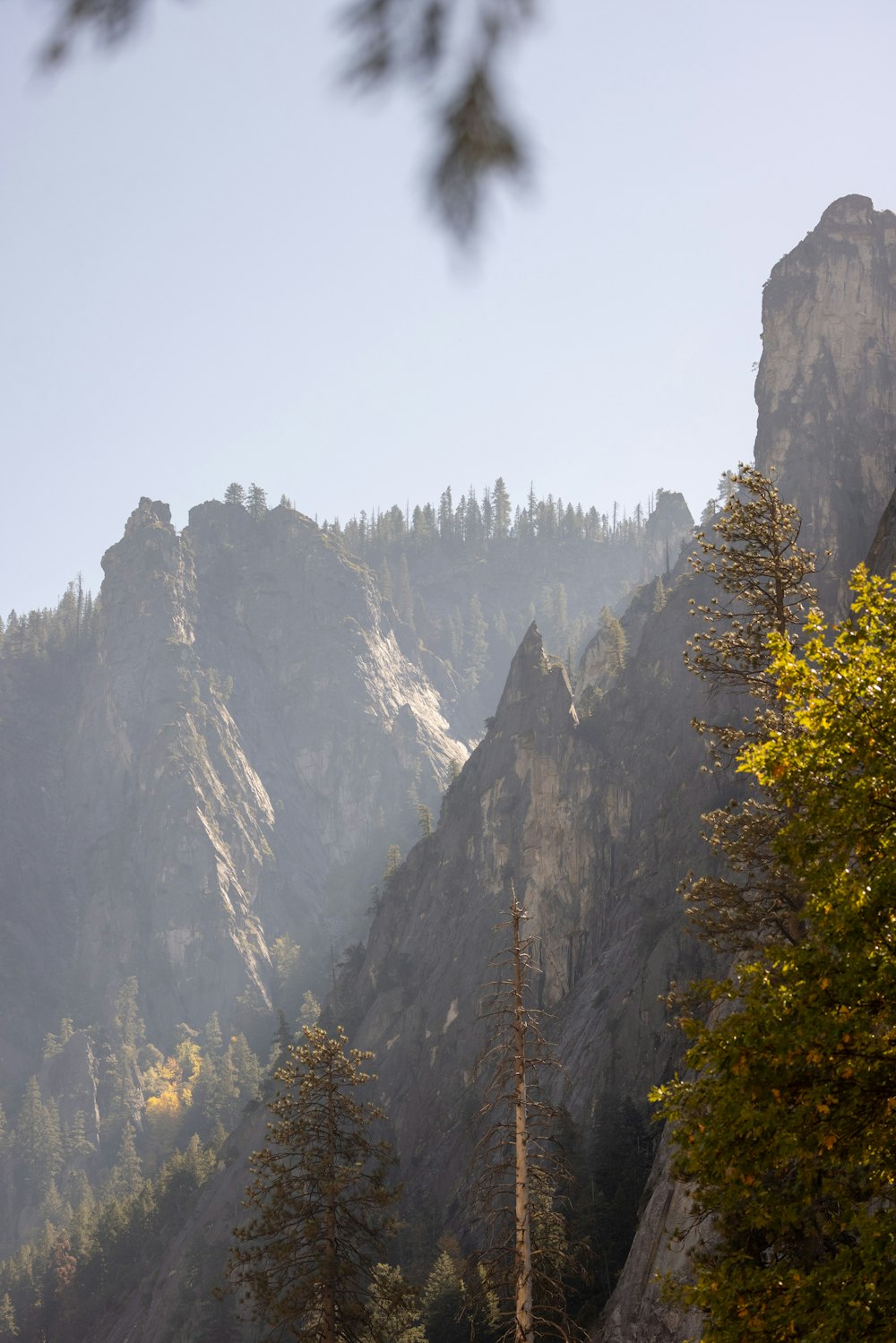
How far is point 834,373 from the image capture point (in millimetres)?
80188

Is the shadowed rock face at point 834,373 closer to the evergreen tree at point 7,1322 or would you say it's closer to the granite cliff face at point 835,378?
the granite cliff face at point 835,378

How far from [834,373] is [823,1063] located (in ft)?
262

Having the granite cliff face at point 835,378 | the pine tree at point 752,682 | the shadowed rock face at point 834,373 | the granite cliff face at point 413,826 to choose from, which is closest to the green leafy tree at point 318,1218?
the granite cliff face at point 413,826

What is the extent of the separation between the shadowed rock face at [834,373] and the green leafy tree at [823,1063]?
66.5 meters

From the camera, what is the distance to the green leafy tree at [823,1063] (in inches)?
317

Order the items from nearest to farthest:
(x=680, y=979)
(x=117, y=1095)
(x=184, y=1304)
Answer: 1. (x=680, y=979)
2. (x=184, y=1304)
3. (x=117, y=1095)

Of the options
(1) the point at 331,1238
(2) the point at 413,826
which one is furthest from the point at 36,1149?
(1) the point at 331,1238

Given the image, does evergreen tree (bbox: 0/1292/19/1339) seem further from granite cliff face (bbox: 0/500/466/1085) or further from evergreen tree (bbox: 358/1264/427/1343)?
evergreen tree (bbox: 358/1264/427/1343)

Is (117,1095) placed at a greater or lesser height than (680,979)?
lesser

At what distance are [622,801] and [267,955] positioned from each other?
321 ft

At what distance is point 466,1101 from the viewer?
6662 centimetres

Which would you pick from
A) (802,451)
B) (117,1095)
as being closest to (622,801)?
(802,451)

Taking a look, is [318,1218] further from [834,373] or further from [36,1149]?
[36,1149]

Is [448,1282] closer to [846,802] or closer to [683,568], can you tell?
[846,802]
